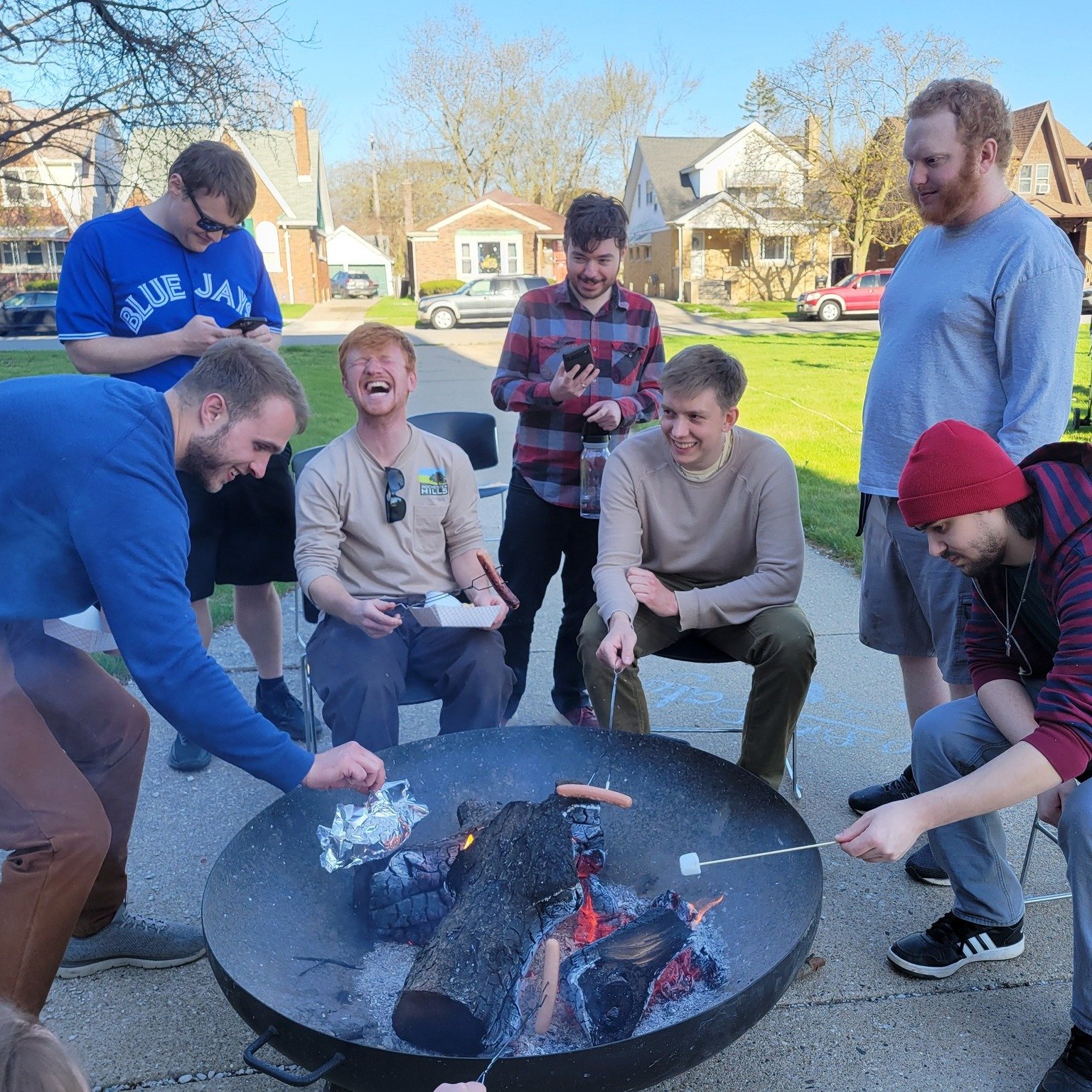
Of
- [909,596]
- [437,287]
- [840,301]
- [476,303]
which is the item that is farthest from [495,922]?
[437,287]

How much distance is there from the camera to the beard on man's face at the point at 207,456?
192 cm

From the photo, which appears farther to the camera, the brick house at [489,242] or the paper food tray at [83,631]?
the brick house at [489,242]

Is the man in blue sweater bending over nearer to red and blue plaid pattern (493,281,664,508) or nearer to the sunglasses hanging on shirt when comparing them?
the sunglasses hanging on shirt

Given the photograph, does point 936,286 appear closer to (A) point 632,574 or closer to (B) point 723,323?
(A) point 632,574

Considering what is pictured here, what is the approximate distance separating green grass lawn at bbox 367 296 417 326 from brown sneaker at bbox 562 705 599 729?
20.3 m

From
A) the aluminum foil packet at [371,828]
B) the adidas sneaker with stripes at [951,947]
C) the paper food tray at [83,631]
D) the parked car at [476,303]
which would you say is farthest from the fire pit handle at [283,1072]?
the parked car at [476,303]

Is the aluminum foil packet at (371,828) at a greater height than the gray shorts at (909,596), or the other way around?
the gray shorts at (909,596)

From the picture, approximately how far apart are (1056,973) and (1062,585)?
1.08 m

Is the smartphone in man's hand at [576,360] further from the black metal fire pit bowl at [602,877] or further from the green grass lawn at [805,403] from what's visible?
the green grass lawn at [805,403]

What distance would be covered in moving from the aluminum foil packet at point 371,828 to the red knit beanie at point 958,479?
4.61 feet

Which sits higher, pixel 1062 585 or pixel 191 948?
pixel 1062 585

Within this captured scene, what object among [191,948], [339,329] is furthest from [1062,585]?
[339,329]

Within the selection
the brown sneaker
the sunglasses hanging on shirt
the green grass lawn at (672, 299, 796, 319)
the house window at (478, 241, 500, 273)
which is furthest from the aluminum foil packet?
the house window at (478, 241, 500, 273)

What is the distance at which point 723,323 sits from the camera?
25.2m
